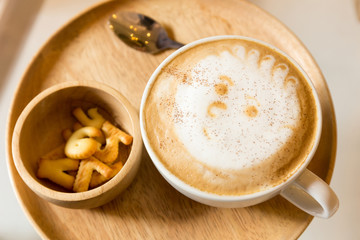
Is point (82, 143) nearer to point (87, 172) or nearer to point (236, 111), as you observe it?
point (87, 172)

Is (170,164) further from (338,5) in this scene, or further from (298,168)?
(338,5)

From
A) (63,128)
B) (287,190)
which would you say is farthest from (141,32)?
(287,190)

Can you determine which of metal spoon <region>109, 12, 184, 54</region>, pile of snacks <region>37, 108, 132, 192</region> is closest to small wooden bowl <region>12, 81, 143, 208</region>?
pile of snacks <region>37, 108, 132, 192</region>

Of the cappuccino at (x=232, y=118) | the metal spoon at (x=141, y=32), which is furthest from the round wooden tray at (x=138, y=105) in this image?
the cappuccino at (x=232, y=118)

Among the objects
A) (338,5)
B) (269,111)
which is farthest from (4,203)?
(338,5)

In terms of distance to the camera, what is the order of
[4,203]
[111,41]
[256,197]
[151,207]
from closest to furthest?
[256,197] → [151,207] → [111,41] → [4,203]

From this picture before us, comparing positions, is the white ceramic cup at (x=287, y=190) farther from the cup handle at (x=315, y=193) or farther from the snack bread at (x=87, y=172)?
the snack bread at (x=87, y=172)
